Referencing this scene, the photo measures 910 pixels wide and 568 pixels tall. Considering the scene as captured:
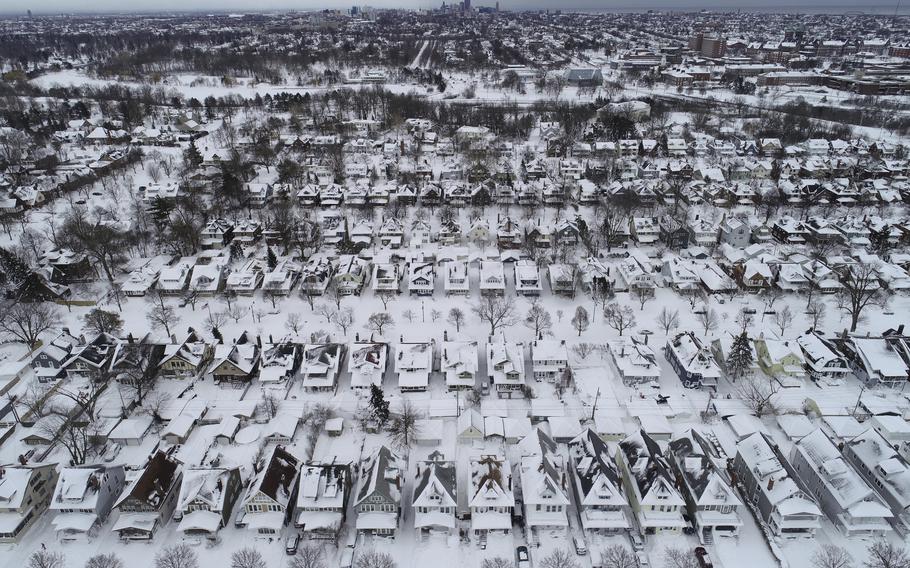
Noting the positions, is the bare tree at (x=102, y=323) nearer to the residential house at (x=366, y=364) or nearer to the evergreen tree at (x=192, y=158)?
the residential house at (x=366, y=364)

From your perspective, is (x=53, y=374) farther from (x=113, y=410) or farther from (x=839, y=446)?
(x=839, y=446)

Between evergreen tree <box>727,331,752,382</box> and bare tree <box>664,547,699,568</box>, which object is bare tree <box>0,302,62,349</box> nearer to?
bare tree <box>664,547,699,568</box>

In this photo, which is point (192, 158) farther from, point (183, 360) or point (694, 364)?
point (694, 364)

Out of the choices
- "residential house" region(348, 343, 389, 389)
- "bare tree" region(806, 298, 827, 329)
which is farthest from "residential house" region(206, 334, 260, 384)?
"bare tree" region(806, 298, 827, 329)

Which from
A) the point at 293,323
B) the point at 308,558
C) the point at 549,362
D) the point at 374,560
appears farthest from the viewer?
the point at 293,323

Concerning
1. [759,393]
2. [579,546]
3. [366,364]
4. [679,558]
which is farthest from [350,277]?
[679,558]

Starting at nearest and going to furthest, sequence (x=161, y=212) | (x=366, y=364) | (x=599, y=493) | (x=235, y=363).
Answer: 1. (x=599, y=493)
2. (x=366, y=364)
3. (x=235, y=363)
4. (x=161, y=212)
